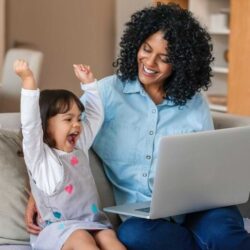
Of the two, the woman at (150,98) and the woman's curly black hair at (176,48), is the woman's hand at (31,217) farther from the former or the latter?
the woman's curly black hair at (176,48)

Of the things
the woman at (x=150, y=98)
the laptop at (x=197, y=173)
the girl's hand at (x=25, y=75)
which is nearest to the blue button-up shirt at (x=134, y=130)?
the woman at (x=150, y=98)

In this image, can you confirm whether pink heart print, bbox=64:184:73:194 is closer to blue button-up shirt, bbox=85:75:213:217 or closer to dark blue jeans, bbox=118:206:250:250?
dark blue jeans, bbox=118:206:250:250

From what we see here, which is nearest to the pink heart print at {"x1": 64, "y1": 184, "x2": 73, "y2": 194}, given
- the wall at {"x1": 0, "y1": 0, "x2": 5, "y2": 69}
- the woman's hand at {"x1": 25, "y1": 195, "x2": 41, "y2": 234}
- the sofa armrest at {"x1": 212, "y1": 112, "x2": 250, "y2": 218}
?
the woman's hand at {"x1": 25, "y1": 195, "x2": 41, "y2": 234}

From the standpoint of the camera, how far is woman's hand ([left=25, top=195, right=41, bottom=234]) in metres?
1.87

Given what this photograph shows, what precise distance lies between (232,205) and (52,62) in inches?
138

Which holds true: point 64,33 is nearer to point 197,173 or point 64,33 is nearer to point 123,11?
→ point 123,11

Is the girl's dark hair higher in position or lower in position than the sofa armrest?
higher

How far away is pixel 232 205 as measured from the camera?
79.7 inches

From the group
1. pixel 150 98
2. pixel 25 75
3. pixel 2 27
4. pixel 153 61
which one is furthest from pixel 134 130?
pixel 2 27

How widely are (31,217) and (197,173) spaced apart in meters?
0.49

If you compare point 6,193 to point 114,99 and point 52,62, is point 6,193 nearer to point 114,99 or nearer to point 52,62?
point 114,99

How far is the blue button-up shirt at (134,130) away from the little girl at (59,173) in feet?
0.57

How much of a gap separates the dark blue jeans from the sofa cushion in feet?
0.98

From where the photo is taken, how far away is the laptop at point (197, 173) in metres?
1.73
